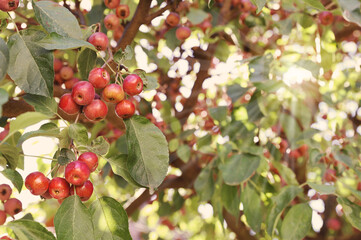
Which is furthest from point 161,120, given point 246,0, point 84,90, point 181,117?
point 84,90

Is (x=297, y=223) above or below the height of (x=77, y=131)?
below

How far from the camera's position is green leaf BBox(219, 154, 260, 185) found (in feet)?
4.67

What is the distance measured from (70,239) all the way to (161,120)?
1.29 metres

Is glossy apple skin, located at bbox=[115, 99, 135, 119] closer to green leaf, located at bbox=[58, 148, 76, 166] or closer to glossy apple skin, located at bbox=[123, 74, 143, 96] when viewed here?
glossy apple skin, located at bbox=[123, 74, 143, 96]

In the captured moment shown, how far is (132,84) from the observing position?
922 mm

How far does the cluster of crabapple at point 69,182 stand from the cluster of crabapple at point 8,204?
Result: 0.39 m

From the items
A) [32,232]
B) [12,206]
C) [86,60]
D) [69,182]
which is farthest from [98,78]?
[12,206]

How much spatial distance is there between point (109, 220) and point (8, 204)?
0.53m

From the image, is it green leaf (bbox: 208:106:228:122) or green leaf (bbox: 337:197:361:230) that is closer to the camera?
green leaf (bbox: 337:197:361:230)

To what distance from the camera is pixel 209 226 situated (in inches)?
104

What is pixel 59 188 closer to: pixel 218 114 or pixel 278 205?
pixel 278 205

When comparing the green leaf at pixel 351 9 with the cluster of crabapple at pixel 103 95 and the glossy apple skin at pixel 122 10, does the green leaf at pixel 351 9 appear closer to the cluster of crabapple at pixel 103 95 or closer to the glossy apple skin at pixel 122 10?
the cluster of crabapple at pixel 103 95

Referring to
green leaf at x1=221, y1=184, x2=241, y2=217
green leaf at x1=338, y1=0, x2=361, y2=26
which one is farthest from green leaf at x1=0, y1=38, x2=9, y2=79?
green leaf at x1=221, y1=184, x2=241, y2=217

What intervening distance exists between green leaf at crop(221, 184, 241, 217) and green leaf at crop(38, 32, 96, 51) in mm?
1071
